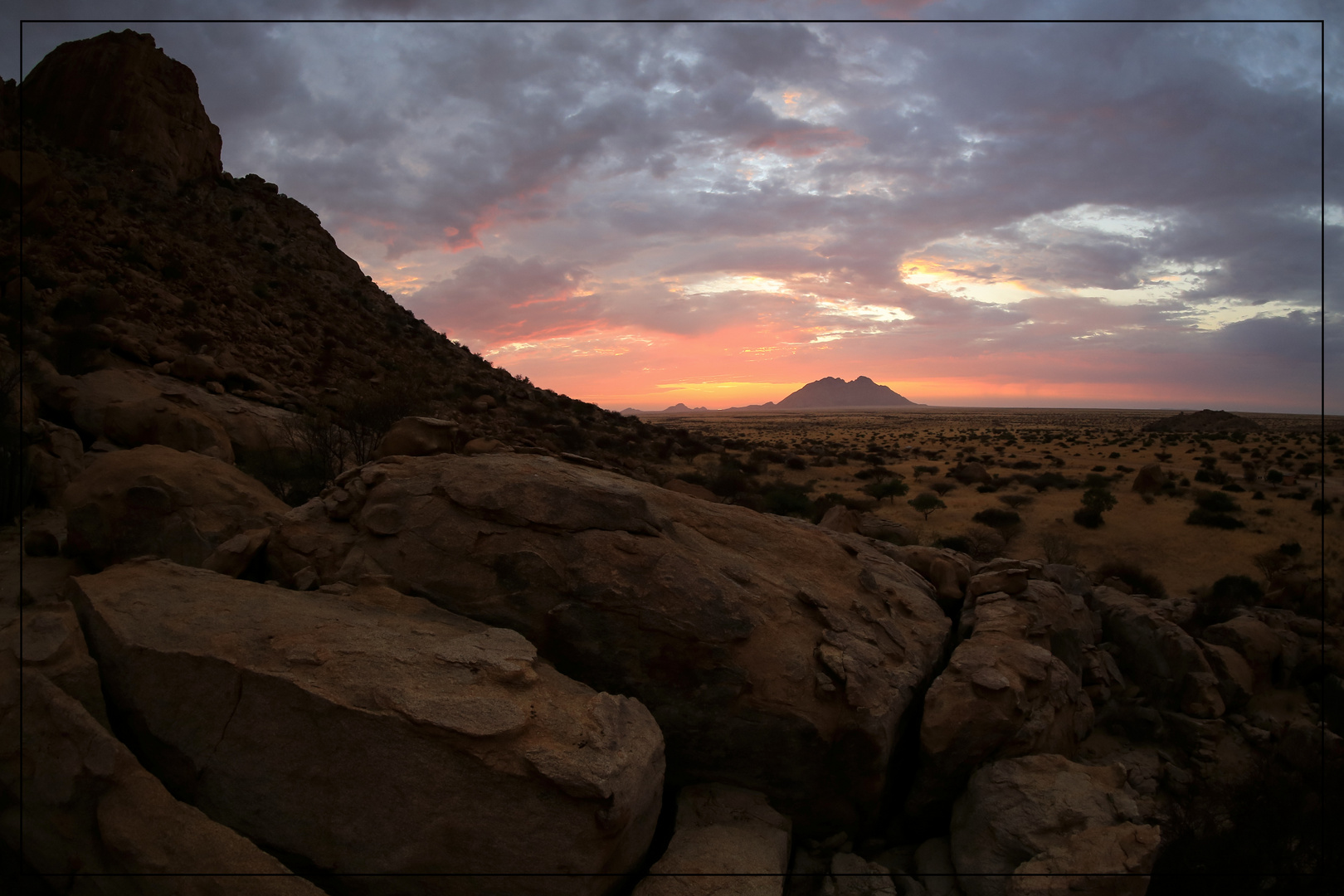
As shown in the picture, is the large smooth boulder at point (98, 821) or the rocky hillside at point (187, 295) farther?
the rocky hillside at point (187, 295)

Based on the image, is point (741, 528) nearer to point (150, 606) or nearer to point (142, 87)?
point (150, 606)

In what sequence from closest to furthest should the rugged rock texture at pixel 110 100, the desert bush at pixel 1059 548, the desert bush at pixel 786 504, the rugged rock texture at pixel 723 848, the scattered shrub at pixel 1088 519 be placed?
1. the rugged rock texture at pixel 723 848
2. the desert bush at pixel 1059 548
3. the scattered shrub at pixel 1088 519
4. the desert bush at pixel 786 504
5. the rugged rock texture at pixel 110 100

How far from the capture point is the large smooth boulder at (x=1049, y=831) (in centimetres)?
412

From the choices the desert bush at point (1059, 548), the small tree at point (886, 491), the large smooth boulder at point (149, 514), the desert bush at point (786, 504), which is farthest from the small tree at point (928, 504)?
the large smooth boulder at point (149, 514)

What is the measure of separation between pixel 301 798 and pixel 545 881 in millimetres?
1592

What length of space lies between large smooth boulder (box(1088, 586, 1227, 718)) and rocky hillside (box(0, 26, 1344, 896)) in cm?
4

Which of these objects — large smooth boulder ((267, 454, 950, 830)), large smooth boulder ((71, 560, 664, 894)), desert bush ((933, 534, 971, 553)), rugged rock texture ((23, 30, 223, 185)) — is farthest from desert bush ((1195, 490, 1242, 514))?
rugged rock texture ((23, 30, 223, 185))

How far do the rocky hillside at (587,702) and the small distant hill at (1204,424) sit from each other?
65521mm

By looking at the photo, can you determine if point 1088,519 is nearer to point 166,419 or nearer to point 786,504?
point 786,504

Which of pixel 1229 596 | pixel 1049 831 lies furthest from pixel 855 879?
pixel 1229 596

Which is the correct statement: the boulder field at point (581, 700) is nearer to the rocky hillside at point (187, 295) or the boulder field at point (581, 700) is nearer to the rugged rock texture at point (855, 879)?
the rugged rock texture at point (855, 879)

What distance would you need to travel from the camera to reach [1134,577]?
12484mm

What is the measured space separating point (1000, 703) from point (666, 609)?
3.03 m

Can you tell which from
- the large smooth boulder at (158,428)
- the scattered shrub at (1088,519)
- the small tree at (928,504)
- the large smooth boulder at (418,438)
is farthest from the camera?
the small tree at (928,504)
